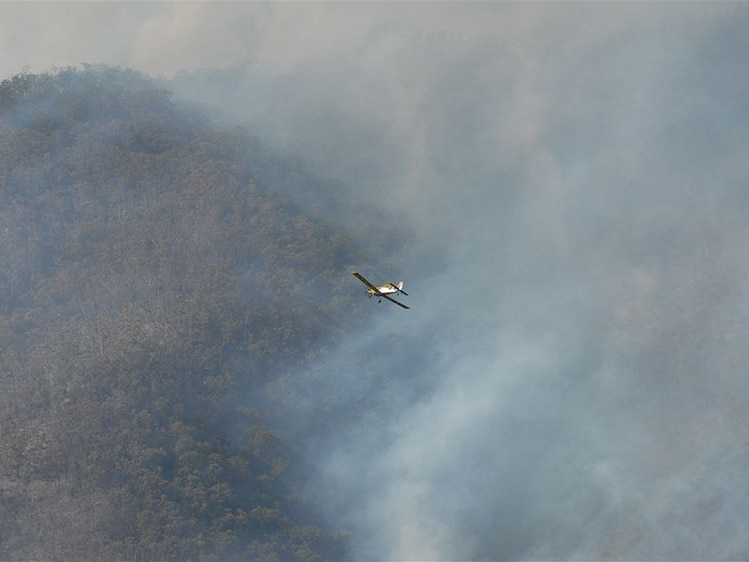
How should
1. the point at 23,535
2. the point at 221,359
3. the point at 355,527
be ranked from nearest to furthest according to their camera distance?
the point at 23,535, the point at 355,527, the point at 221,359

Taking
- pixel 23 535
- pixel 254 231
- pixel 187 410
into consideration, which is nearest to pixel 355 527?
pixel 187 410

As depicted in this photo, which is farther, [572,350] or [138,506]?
[572,350]

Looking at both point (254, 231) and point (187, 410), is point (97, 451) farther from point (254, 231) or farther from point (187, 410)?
point (254, 231)

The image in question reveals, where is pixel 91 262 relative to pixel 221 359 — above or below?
above

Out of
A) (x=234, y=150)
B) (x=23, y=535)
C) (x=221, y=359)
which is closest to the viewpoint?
(x=23, y=535)

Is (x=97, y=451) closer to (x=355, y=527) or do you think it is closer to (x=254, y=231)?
(x=355, y=527)

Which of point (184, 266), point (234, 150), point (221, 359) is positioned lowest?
point (221, 359)
